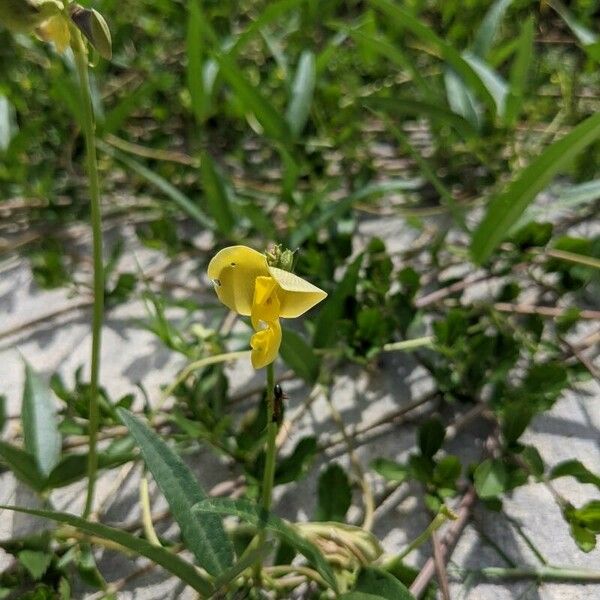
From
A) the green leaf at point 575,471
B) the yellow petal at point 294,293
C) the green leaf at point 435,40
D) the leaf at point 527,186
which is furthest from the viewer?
the green leaf at point 435,40

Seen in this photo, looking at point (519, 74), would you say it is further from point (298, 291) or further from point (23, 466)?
point (23, 466)

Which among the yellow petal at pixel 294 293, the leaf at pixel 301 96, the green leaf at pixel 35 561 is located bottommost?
the green leaf at pixel 35 561

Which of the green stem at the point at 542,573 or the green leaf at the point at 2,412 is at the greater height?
the green leaf at the point at 2,412

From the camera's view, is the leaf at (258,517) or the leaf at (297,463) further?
the leaf at (297,463)

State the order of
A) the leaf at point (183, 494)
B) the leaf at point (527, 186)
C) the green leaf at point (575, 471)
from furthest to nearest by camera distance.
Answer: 1. the leaf at point (527, 186)
2. the green leaf at point (575, 471)
3. the leaf at point (183, 494)

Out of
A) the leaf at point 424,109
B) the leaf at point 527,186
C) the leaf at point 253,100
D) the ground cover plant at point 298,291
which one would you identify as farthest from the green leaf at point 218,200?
the leaf at point 527,186

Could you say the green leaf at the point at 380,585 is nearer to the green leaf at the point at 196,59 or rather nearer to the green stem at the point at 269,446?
the green stem at the point at 269,446

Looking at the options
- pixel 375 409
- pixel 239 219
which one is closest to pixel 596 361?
pixel 375 409

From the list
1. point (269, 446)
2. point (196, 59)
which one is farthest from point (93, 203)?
point (196, 59)
